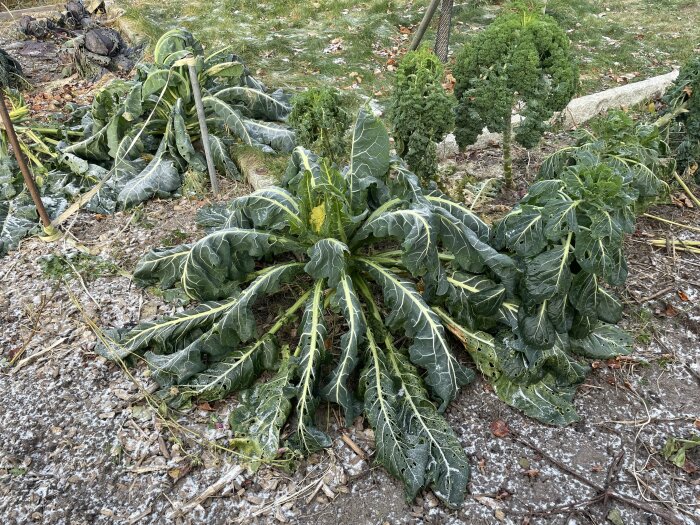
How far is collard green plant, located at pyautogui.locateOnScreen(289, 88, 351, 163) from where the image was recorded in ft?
11.7

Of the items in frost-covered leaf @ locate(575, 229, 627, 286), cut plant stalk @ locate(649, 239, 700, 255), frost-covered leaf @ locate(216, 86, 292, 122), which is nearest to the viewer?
frost-covered leaf @ locate(575, 229, 627, 286)

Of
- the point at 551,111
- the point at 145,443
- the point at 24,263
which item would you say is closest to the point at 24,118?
the point at 24,263

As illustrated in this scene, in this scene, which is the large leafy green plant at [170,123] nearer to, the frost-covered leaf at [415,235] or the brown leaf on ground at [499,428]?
the frost-covered leaf at [415,235]

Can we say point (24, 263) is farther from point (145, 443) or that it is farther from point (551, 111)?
point (551, 111)

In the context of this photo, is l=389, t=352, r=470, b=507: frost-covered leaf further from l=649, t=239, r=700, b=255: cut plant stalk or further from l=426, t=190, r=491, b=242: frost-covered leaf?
l=649, t=239, r=700, b=255: cut plant stalk

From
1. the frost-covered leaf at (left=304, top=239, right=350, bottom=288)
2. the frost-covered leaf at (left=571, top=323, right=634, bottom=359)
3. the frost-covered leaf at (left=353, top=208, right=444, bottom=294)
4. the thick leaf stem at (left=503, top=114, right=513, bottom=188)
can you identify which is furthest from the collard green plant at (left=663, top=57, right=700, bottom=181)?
the frost-covered leaf at (left=304, top=239, right=350, bottom=288)

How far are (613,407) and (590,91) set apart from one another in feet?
13.7

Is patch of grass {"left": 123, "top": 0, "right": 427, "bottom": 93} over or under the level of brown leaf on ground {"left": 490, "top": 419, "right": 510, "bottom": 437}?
over

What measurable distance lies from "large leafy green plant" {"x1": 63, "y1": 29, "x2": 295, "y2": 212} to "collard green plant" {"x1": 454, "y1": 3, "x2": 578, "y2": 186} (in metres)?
1.65

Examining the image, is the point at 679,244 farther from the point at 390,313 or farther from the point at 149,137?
the point at 149,137

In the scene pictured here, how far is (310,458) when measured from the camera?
9.27 feet

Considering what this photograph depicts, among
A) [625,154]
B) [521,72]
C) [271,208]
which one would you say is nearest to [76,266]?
[271,208]

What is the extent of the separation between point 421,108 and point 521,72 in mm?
701

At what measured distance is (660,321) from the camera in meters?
3.54
